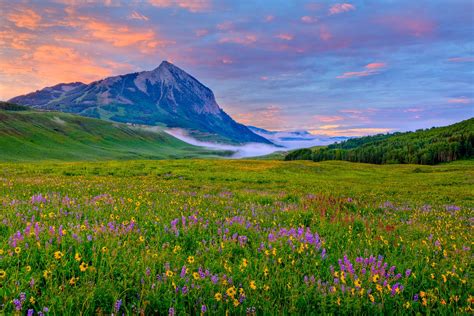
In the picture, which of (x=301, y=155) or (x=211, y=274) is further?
(x=301, y=155)

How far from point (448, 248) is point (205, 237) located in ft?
19.0

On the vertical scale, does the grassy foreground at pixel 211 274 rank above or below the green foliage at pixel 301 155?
below

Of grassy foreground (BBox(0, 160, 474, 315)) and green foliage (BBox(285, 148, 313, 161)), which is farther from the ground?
green foliage (BBox(285, 148, 313, 161))

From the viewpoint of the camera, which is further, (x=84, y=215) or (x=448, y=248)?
(x=84, y=215)

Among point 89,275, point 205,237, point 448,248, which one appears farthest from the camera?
point 448,248

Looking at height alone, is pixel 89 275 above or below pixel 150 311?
above

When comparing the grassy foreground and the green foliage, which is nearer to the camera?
the grassy foreground

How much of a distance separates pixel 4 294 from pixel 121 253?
161cm

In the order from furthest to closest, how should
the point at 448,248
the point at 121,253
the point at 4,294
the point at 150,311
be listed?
1. the point at 448,248
2. the point at 121,253
3. the point at 150,311
4. the point at 4,294

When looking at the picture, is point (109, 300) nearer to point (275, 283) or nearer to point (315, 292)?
point (275, 283)

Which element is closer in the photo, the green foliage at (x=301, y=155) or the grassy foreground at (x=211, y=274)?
the grassy foreground at (x=211, y=274)

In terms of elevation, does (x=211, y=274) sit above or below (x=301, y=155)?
below

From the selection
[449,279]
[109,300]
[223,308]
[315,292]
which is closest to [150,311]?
[109,300]

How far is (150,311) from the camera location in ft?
11.0
